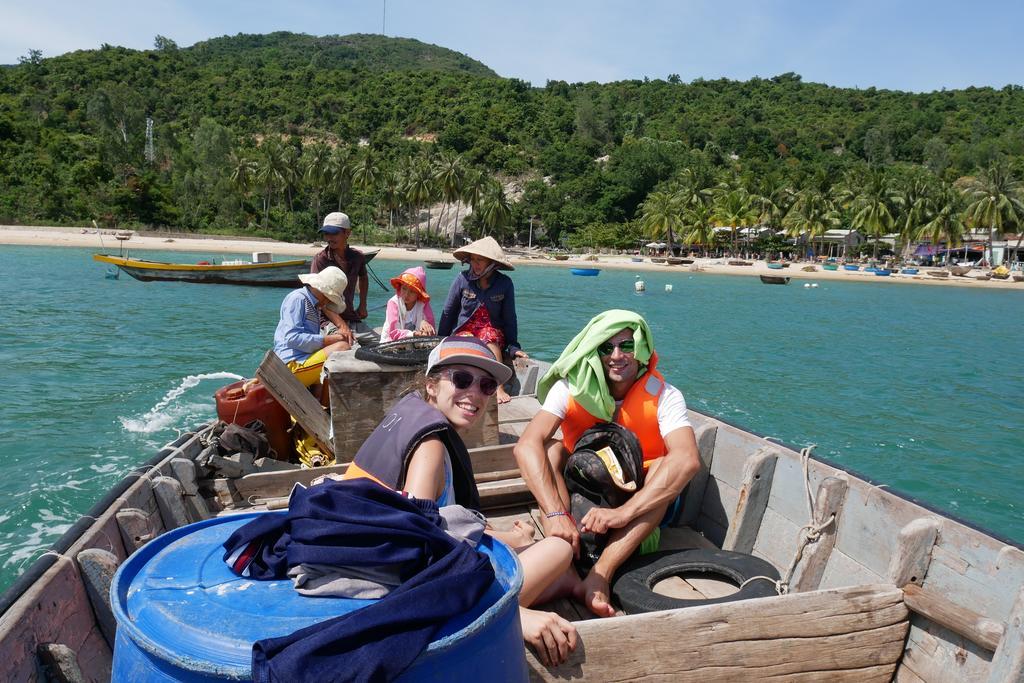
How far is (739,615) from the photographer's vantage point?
2900 millimetres

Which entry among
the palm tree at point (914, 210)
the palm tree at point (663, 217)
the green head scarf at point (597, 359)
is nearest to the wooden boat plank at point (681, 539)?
the green head scarf at point (597, 359)

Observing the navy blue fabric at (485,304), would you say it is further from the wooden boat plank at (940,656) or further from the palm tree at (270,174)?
the palm tree at (270,174)

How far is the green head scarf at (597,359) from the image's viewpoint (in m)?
3.88

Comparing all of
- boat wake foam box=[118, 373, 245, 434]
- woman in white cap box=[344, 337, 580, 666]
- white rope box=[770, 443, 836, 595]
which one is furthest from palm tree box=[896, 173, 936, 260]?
woman in white cap box=[344, 337, 580, 666]

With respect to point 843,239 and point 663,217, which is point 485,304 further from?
point 843,239

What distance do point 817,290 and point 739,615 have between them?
200ft

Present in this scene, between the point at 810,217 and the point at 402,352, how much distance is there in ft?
282

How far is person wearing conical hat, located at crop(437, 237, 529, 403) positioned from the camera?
6.66 meters

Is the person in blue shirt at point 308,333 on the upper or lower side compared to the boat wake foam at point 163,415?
upper

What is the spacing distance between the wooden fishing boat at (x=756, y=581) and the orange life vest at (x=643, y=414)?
62 cm

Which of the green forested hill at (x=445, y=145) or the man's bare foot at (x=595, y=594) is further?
the green forested hill at (x=445, y=145)

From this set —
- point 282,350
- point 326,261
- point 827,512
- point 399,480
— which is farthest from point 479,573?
point 326,261

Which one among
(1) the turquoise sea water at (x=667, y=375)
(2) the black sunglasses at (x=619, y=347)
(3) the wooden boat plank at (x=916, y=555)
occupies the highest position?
(2) the black sunglasses at (x=619, y=347)

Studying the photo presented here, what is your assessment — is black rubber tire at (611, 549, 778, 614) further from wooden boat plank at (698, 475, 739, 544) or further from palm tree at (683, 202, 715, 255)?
palm tree at (683, 202, 715, 255)
